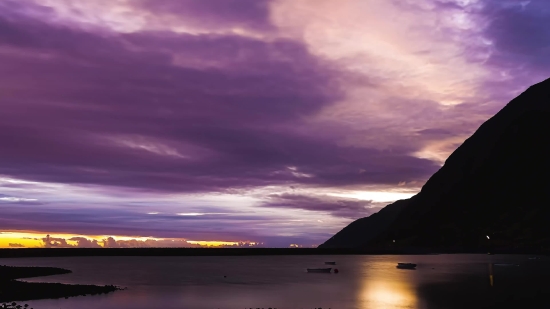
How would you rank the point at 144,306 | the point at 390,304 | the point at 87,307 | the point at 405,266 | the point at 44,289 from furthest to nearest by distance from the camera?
the point at 405,266, the point at 44,289, the point at 390,304, the point at 144,306, the point at 87,307

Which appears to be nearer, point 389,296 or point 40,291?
point 40,291

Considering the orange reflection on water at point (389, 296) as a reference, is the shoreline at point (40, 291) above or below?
above

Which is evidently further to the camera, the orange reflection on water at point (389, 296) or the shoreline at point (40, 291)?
the orange reflection on water at point (389, 296)

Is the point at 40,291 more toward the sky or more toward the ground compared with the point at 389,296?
more toward the sky

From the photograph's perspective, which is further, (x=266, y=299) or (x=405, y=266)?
(x=405, y=266)

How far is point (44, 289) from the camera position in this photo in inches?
3292

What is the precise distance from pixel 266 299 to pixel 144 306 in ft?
59.6

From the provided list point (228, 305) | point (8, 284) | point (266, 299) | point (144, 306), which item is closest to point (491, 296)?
point (266, 299)

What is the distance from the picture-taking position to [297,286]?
351 feet

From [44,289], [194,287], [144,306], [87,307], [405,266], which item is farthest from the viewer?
[405,266]

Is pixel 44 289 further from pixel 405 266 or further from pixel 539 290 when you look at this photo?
pixel 405 266

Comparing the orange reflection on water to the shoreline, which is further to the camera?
the orange reflection on water

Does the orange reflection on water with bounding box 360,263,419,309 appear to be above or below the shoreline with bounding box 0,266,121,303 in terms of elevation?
below

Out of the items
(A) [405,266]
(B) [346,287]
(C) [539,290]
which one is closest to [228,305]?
(B) [346,287]
